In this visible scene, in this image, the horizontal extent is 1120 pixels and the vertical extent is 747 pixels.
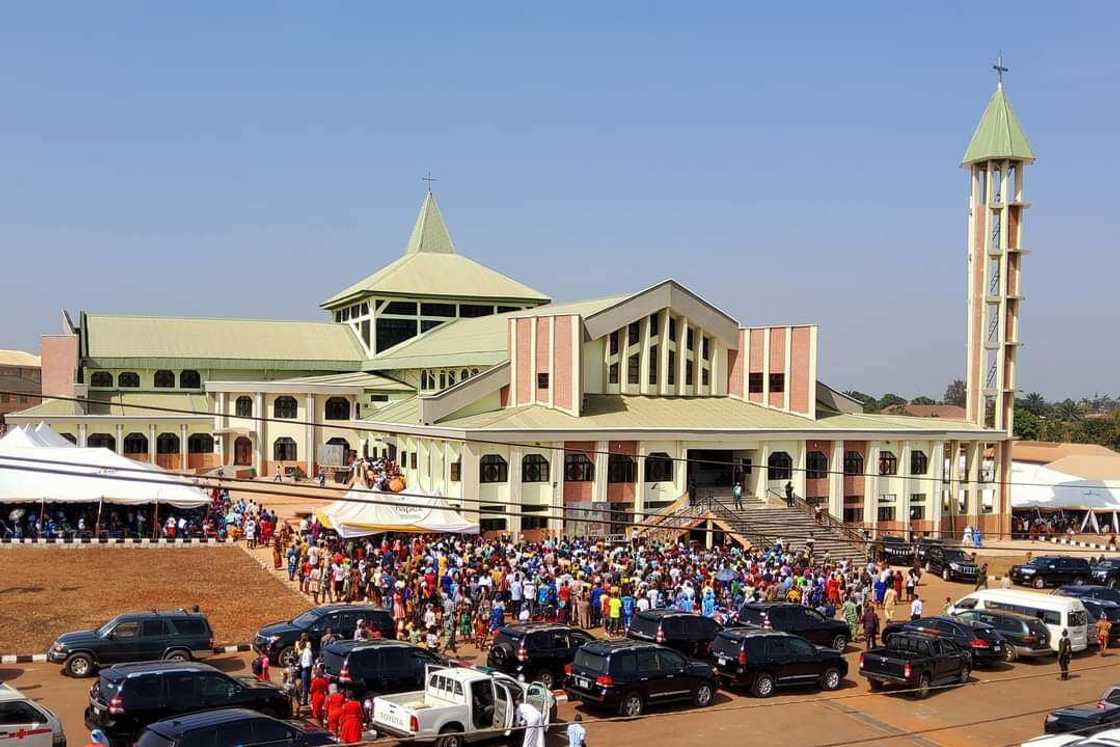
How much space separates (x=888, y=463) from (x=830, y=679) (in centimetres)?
3088

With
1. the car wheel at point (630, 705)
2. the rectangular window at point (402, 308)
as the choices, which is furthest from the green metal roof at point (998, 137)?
the car wheel at point (630, 705)

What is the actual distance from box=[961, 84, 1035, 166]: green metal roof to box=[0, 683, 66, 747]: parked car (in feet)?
183

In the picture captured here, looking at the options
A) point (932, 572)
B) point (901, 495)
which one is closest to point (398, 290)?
point (901, 495)

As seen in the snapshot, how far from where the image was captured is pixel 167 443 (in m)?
65.1

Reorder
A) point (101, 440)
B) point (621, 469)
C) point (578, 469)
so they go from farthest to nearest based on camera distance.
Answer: point (101, 440) → point (621, 469) → point (578, 469)

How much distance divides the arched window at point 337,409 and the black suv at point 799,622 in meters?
43.6

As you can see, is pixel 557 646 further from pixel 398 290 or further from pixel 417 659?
pixel 398 290

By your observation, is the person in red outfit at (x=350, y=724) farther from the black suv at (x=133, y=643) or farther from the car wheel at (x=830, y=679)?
the car wheel at (x=830, y=679)

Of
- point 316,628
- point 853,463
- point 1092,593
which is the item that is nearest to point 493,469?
point 853,463

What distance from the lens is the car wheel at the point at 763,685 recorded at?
23562 mm

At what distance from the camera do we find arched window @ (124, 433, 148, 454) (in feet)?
211

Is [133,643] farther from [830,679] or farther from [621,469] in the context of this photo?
[621,469]

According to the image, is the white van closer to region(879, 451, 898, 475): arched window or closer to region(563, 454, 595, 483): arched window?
region(563, 454, 595, 483): arched window

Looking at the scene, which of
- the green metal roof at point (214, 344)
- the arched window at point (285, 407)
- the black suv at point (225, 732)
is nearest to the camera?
the black suv at point (225, 732)
